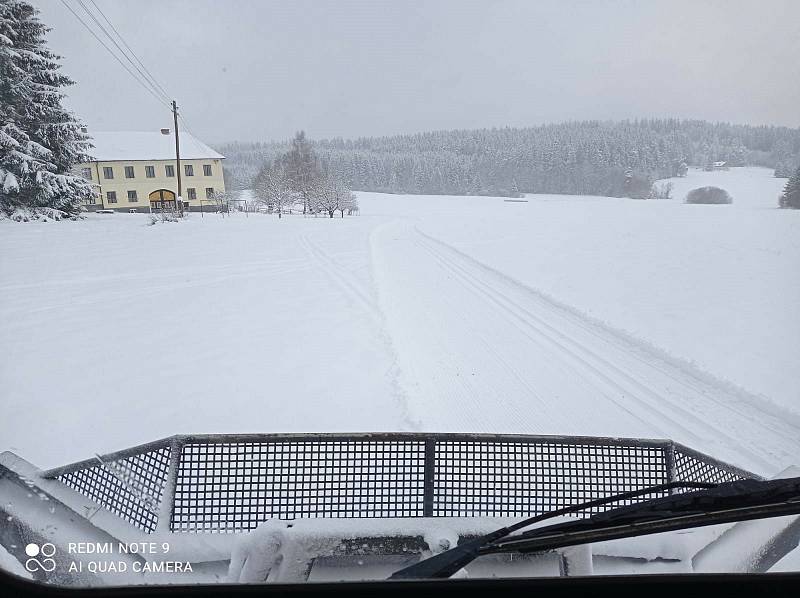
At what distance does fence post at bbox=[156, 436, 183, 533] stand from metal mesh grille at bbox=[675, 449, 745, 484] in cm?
166

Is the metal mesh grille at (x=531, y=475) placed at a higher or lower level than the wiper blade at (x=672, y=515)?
lower

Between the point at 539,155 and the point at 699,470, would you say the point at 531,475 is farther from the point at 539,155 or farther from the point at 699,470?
the point at 539,155

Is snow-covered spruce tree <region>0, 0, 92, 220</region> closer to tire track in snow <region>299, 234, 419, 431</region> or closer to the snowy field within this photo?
the snowy field

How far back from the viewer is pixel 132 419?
9.95 ft

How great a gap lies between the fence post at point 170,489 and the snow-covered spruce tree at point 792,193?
2253 mm

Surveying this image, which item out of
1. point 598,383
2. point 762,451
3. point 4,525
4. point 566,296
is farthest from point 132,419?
point 566,296

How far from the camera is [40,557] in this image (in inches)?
57.6

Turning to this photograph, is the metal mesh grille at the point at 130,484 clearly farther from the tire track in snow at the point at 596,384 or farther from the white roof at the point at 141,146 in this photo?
the tire track in snow at the point at 596,384

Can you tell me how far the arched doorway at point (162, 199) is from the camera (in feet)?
13.3

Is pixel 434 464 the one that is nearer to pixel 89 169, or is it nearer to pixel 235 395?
pixel 235 395

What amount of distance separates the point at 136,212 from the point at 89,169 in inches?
44.2

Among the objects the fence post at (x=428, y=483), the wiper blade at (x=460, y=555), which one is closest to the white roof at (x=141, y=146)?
the fence post at (x=428, y=483)

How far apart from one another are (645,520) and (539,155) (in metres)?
1.81

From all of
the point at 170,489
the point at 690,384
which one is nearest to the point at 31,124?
the point at 170,489
